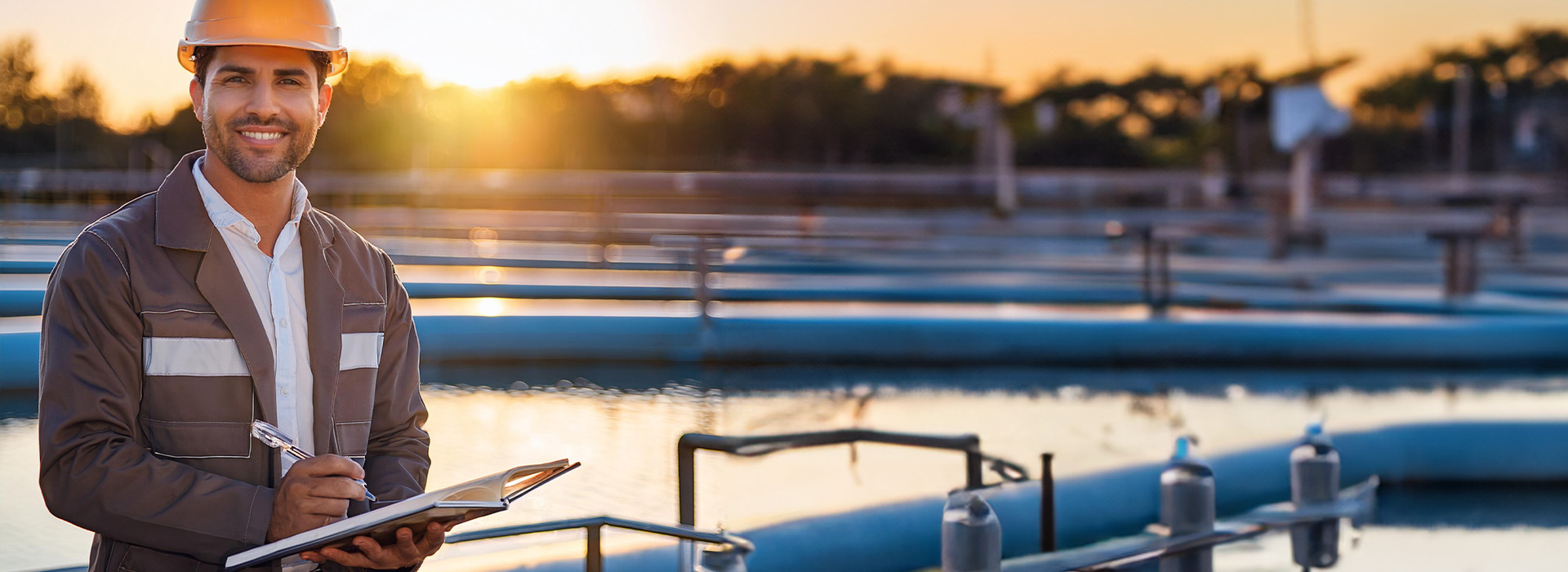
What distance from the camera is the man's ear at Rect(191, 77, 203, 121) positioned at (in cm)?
124

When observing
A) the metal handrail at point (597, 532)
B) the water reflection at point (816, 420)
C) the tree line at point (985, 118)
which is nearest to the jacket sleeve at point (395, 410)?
the metal handrail at point (597, 532)

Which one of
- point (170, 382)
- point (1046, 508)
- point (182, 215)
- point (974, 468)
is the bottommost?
point (1046, 508)

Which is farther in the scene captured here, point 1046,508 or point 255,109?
point 1046,508

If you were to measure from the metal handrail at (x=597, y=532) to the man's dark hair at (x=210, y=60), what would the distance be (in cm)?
74

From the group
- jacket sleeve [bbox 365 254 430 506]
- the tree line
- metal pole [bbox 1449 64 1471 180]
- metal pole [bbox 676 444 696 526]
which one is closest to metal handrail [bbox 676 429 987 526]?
metal pole [bbox 676 444 696 526]

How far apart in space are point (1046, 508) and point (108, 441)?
196 cm

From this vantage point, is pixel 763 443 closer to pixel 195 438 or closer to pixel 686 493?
pixel 686 493

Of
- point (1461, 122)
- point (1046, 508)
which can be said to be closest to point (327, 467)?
point (1046, 508)

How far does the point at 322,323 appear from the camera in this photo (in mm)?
1242

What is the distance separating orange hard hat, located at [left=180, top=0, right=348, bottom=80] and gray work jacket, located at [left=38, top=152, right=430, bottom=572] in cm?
13

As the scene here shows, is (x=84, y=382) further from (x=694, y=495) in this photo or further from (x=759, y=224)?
(x=759, y=224)

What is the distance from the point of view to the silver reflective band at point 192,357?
3.75 ft

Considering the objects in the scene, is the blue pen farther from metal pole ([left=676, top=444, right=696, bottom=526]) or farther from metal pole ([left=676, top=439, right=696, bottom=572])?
metal pole ([left=676, top=444, right=696, bottom=526])

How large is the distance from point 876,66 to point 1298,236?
30.9 m
